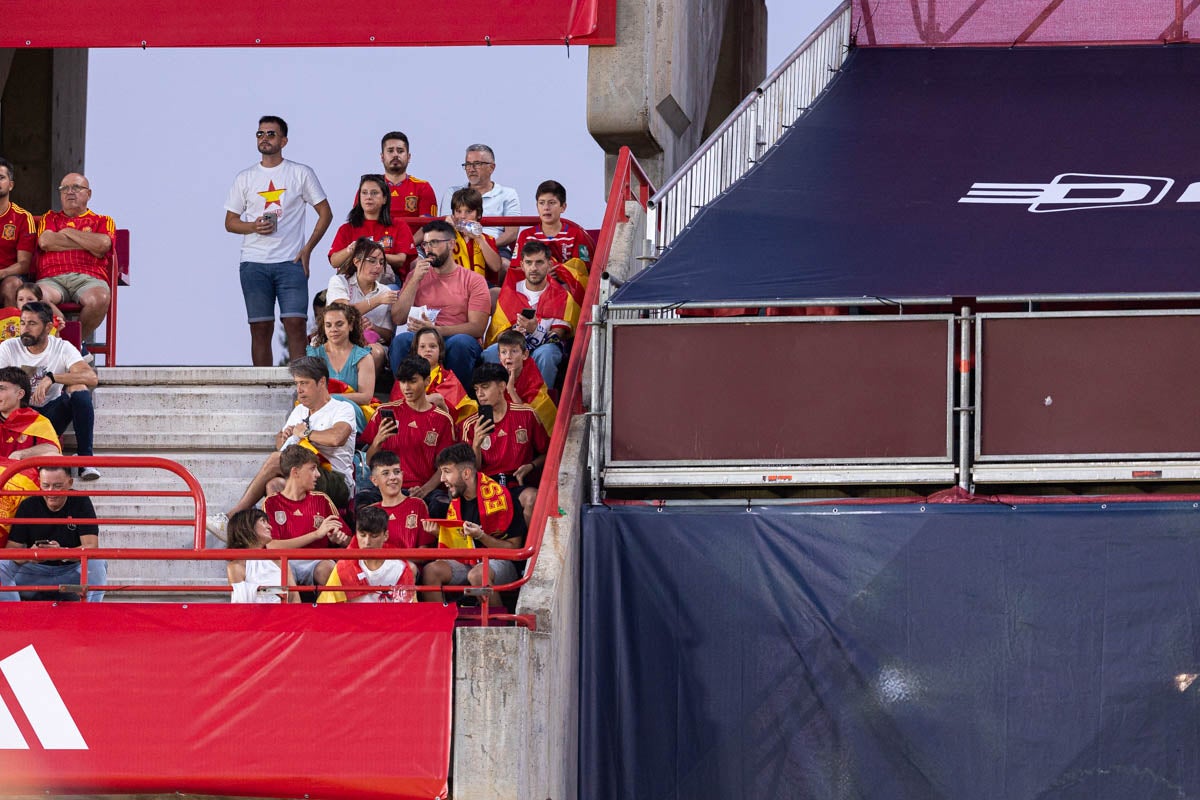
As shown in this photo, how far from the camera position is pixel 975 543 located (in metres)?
10.6

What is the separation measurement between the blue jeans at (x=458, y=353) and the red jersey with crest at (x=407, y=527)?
5.74 feet

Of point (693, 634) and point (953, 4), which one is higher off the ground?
point (953, 4)

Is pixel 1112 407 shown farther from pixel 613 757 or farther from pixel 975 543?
pixel 613 757

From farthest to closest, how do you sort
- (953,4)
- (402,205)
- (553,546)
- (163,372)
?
1. (953,4)
2. (402,205)
3. (163,372)
4. (553,546)

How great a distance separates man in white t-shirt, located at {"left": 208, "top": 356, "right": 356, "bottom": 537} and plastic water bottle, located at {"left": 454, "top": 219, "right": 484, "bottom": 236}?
2230 millimetres

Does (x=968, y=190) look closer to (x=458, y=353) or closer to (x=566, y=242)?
(x=566, y=242)

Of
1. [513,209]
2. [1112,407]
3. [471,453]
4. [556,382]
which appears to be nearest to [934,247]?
[1112,407]

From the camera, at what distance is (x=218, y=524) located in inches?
436

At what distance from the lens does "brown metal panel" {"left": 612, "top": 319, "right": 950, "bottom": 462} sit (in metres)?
10.9

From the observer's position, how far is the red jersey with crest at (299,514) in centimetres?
1055

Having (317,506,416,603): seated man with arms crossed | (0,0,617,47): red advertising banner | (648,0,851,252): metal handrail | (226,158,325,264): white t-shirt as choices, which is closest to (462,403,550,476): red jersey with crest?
(317,506,416,603): seated man with arms crossed

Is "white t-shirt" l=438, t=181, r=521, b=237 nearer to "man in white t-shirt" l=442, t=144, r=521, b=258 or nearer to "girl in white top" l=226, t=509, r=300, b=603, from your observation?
"man in white t-shirt" l=442, t=144, r=521, b=258

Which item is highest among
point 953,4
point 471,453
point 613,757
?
point 953,4

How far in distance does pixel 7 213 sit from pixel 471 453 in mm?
4945
